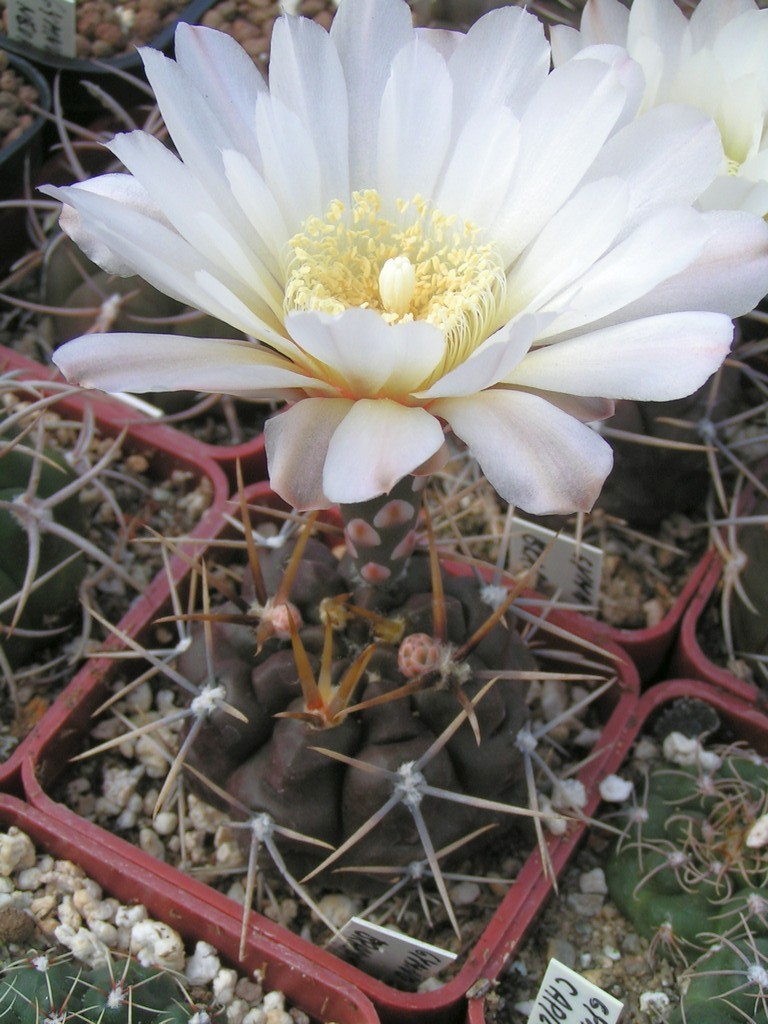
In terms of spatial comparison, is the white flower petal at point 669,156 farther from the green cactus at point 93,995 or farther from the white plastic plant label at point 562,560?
the green cactus at point 93,995

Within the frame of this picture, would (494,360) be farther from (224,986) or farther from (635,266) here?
(224,986)

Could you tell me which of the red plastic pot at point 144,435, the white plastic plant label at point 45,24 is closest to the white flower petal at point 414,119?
the red plastic pot at point 144,435

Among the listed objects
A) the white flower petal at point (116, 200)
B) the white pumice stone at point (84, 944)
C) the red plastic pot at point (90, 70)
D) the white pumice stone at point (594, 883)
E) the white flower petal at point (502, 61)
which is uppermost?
the white flower petal at point (502, 61)

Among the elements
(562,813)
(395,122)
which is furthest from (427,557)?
(395,122)

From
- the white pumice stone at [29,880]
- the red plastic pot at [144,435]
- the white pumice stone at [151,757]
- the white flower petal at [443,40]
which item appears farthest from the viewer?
the red plastic pot at [144,435]

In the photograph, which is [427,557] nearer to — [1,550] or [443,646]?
[443,646]

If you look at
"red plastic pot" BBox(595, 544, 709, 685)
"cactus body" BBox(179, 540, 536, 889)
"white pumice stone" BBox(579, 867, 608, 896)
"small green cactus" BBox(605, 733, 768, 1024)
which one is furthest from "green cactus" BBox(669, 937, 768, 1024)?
"red plastic pot" BBox(595, 544, 709, 685)

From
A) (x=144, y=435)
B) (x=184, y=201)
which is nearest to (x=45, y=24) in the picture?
(x=144, y=435)
